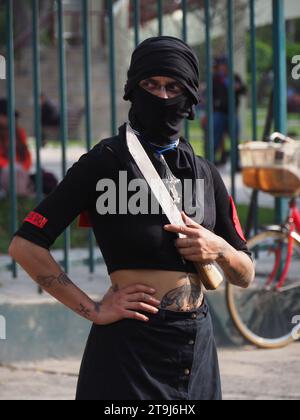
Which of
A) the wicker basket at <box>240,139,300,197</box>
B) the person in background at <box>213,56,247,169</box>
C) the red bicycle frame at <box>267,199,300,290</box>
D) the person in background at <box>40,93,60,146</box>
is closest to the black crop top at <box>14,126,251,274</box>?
the wicker basket at <box>240,139,300,197</box>

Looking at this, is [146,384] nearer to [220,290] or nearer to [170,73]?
[170,73]

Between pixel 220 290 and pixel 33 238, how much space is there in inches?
149

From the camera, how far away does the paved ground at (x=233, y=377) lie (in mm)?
5688

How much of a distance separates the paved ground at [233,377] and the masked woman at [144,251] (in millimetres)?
2641

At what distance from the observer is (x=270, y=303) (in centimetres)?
678

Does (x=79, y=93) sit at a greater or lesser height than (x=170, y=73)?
greater

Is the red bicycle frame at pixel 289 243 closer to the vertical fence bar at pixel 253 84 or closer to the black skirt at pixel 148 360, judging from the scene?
the vertical fence bar at pixel 253 84

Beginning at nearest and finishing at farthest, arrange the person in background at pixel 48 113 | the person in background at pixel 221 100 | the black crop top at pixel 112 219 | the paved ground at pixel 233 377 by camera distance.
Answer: the black crop top at pixel 112 219 < the paved ground at pixel 233 377 < the person in background at pixel 221 100 < the person in background at pixel 48 113

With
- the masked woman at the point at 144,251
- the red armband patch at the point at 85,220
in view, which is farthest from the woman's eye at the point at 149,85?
the red armband patch at the point at 85,220

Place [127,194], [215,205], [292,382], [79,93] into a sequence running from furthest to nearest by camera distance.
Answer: [79,93] < [292,382] < [215,205] < [127,194]

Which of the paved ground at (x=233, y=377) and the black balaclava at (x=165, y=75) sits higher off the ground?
the black balaclava at (x=165, y=75)

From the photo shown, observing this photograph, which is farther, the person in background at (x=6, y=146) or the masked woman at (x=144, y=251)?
the person in background at (x=6, y=146)

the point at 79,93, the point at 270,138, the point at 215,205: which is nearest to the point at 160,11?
the point at 270,138

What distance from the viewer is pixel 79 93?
93.7ft
